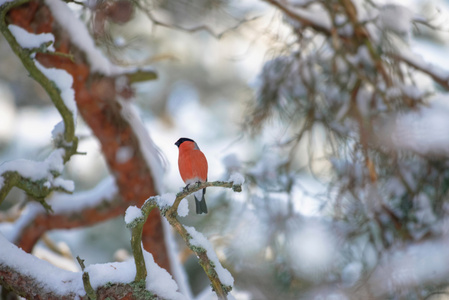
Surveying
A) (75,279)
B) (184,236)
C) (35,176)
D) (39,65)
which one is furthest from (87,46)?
(184,236)

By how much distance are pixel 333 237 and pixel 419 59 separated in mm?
978

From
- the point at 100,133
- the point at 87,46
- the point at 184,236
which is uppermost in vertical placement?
the point at 87,46

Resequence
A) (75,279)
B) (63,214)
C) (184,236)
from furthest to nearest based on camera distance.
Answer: (63,214)
(75,279)
(184,236)

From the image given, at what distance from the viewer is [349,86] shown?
2.49 metres

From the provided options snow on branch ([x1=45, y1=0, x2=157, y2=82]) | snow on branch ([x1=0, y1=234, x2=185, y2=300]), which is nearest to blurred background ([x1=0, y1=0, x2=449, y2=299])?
snow on branch ([x1=45, y1=0, x2=157, y2=82])

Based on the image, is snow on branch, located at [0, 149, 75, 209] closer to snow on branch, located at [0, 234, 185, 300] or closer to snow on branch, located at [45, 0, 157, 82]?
snow on branch, located at [0, 234, 185, 300]

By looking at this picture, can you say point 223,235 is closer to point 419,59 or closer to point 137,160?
point 137,160

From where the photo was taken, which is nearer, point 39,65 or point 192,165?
point 192,165

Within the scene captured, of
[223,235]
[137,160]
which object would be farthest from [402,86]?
[137,160]

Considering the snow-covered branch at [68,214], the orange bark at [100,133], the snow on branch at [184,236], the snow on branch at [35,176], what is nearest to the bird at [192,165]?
the snow on branch at [184,236]

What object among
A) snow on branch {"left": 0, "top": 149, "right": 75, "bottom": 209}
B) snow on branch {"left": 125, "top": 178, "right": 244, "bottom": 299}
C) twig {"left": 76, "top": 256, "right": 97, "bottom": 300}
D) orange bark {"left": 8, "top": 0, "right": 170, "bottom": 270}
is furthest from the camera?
orange bark {"left": 8, "top": 0, "right": 170, "bottom": 270}

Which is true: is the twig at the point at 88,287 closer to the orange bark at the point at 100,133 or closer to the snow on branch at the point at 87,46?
the orange bark at the point at 100,133

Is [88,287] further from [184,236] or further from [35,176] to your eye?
[35,176]

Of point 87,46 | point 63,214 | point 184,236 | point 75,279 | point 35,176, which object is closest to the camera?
point 184,236
